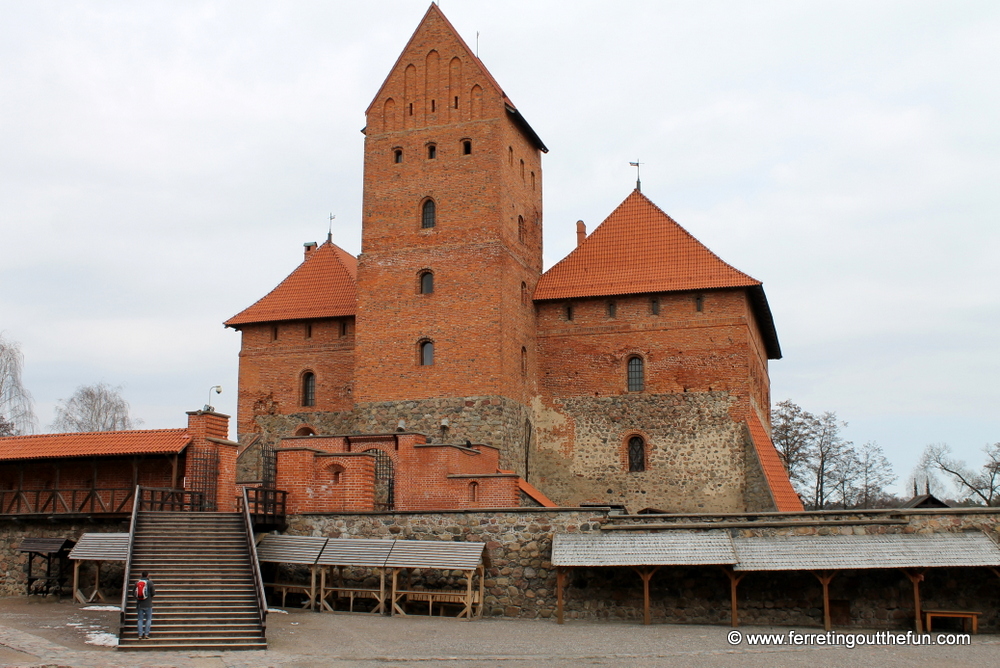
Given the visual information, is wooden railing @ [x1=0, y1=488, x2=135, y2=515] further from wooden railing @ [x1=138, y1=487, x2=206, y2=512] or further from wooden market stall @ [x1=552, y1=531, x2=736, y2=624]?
wooden market stall @ [x1=552, y1=531, x2=736, y2=624]

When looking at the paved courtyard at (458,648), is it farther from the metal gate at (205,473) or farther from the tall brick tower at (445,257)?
the tall brick tower at (445,257)

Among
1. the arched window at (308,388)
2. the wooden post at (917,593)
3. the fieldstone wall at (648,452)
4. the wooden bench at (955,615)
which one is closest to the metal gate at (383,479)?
the fieldstone wall at (648,452)

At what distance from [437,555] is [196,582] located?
14.3ft

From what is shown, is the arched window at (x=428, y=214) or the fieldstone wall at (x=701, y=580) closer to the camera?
the fieldstone wall at (x=701, y=580)

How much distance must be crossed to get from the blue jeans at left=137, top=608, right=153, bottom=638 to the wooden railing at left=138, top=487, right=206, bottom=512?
4.86 m

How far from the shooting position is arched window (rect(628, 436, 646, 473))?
83.7 feet

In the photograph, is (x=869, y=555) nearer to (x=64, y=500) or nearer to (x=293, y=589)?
(x=293, y=589)

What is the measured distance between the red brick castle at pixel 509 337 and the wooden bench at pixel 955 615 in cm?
656

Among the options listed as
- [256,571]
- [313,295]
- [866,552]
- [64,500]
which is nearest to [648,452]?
[866,552]

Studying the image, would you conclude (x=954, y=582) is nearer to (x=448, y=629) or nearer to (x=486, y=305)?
(x=448, y=629)

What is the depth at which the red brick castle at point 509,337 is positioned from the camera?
2481 centimetres

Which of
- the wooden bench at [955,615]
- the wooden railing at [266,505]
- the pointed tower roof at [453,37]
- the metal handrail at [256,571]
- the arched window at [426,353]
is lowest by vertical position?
the wooden bench at [955,615]

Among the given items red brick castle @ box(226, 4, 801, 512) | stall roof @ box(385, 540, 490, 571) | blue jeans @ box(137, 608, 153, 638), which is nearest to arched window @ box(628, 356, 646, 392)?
red brick castle @ box(226, 4, 801, 512)

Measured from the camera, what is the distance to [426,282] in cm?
2605
